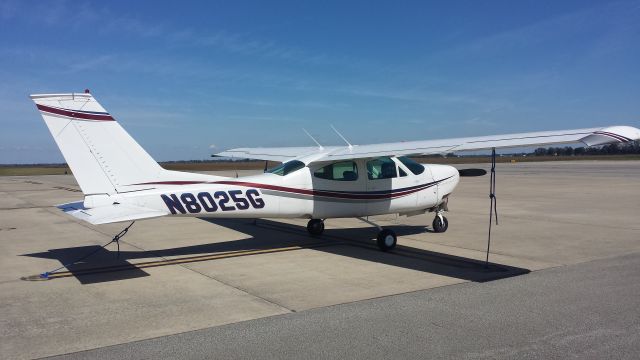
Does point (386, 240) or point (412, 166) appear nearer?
point (386, 240)

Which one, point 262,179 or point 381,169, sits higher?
point 381,169

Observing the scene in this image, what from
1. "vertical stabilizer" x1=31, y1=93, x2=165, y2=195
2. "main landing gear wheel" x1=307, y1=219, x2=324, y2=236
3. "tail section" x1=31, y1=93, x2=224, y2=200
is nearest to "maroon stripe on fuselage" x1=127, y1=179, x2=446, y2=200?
"tail section" x1=31, y1=93, x2=224, y2=200

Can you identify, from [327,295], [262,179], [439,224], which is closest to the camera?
[327,295]

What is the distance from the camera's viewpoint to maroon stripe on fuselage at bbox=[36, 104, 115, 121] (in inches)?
311

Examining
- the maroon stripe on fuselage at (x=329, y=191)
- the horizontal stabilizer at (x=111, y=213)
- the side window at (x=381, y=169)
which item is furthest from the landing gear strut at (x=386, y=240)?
the horizontal stabilizer at (x=111, y=213)

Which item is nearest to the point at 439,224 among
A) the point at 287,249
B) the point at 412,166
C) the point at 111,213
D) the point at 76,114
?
the point at 412,166

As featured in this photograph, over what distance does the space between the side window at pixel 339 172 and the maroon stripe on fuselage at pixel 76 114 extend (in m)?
4.18

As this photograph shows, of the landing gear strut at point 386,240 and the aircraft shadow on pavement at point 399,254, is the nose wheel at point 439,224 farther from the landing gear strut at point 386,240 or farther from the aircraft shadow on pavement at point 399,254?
the landing gear strut at point 386,240

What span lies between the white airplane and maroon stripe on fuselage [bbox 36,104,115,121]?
0.05 feet

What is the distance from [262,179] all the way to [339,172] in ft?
5.71

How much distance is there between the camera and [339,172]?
10.7 meters

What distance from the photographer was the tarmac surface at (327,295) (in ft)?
16.6

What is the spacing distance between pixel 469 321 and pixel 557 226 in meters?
8.73

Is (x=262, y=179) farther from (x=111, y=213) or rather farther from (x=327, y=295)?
(x=327, y=295)
